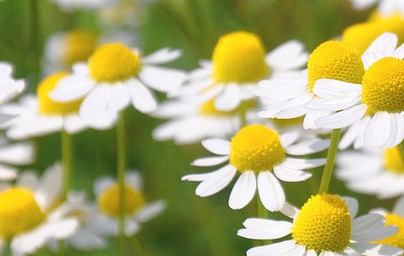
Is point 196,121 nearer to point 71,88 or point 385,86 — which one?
point 71,88

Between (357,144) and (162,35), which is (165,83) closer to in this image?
(357,144)

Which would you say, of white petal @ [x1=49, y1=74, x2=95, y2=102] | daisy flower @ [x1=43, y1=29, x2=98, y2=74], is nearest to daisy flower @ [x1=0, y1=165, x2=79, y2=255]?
white petal @ [x1=49, y1=74, x2=95, y2=102]

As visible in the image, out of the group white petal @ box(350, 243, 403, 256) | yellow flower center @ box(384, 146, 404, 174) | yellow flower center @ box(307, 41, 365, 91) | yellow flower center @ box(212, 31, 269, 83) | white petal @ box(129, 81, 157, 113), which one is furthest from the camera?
yellow flower center @ box(384, 146, 404, 174)

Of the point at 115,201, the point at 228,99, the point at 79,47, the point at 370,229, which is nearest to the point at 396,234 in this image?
the point at 370,229

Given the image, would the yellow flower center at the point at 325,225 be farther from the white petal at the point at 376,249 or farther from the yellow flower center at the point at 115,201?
the yellow flower center at the point at 115,201

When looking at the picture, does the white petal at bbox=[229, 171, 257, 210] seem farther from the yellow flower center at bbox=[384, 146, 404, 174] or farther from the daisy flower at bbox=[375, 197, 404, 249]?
the yellow flower center at bbox=[384, 146, 404, 174]

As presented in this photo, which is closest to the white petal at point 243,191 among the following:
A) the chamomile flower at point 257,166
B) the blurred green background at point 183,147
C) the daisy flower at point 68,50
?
the chamomile flower at point 257,166

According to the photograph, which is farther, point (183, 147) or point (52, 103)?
point (183, 147)
